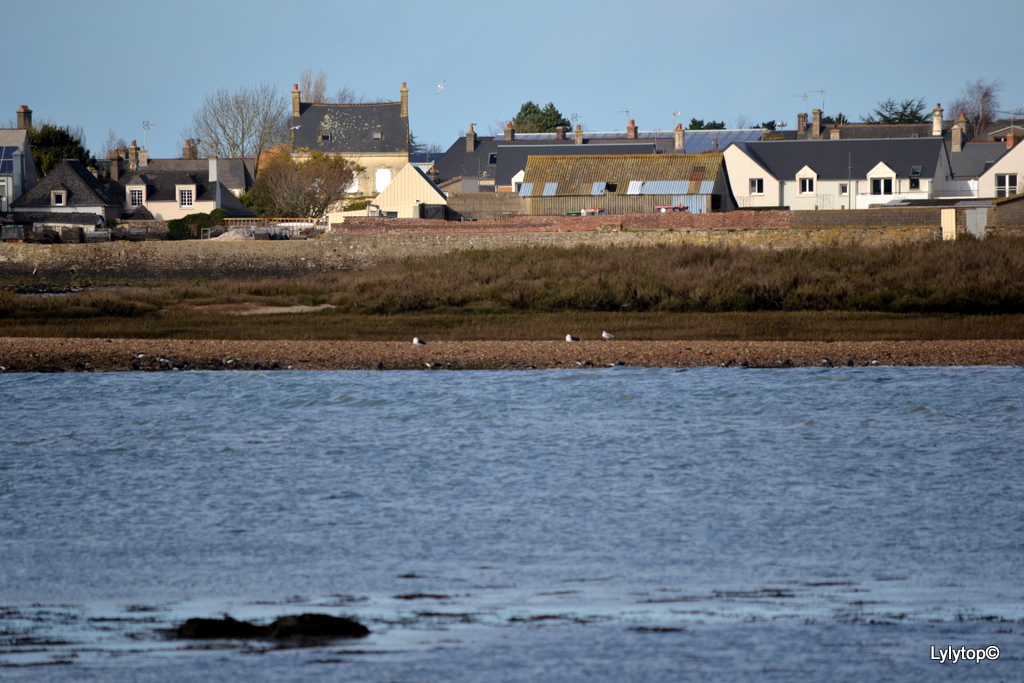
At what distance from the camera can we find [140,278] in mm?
49812

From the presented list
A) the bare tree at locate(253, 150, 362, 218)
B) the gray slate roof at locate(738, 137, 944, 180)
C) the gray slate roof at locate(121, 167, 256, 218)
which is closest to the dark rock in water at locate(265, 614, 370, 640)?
the gray slate roof at locate(738, 137, 944, 180)

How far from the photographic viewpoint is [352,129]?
86875mm

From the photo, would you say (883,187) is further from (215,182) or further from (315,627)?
(315,627)

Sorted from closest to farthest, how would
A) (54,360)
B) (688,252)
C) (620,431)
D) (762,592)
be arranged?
(762,592) → (620,431) → (54,360) → (688,252)

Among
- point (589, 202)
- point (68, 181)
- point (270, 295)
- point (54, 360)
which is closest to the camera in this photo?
point (54, 360)

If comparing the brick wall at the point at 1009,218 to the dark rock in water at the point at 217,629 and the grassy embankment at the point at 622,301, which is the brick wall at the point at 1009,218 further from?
the dark rock in water at the point at 217,629

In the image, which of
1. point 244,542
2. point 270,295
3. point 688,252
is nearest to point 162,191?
point 270,295

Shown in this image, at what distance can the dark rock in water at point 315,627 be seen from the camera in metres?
7.80

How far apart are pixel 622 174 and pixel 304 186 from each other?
21734mm

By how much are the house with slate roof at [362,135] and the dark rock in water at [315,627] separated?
7801 centimetres

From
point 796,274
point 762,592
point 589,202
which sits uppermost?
point 589,202

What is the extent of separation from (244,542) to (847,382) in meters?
12.9

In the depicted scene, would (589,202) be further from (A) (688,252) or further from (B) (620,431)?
(B) (620,431)

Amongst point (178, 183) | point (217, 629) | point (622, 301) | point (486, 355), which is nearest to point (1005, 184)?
point (622, 301)
